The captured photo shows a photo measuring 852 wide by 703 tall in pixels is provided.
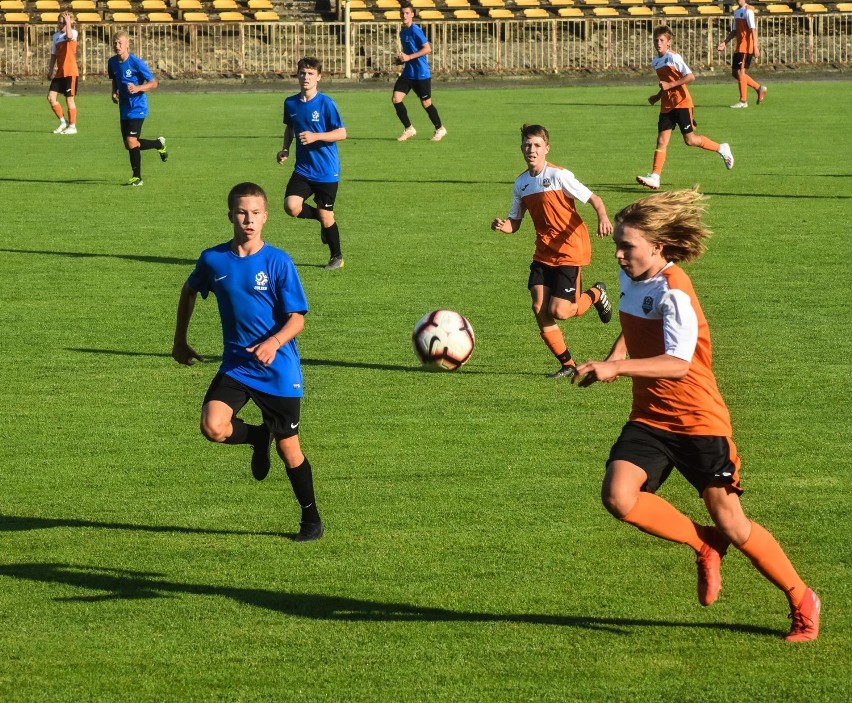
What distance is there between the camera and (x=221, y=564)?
655 cm

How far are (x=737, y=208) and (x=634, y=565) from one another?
11981mm

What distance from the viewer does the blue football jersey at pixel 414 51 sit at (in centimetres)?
2545

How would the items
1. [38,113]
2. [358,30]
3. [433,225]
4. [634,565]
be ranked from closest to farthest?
[634,565]
[433,225]
[38,113]
[358,30]

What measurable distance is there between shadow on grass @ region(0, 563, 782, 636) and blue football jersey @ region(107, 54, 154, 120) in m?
14.2

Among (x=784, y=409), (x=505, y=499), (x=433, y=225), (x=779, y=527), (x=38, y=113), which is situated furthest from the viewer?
(x=38, y=113)

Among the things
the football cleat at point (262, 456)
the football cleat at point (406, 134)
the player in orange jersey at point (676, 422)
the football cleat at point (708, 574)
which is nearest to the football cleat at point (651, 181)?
the football cleat at point (406, 134)

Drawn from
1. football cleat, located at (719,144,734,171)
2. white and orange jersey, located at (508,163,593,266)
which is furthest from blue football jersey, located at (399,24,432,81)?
white and orange jersey, located at (508,163,593,266)

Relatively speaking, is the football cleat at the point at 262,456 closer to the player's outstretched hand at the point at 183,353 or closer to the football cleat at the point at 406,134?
the player's outstretched hand at the point at 183,353

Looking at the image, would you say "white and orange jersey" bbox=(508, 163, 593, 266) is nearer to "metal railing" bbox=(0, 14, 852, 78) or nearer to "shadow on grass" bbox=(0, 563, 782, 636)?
"shadow on grass" bbox=(0, 563, 782, 636)

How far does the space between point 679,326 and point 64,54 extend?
77.6 feet

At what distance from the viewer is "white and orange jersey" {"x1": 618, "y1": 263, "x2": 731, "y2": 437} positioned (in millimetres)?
5527

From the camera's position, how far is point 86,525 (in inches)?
281

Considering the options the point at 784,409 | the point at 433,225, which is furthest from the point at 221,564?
the point at 433,225

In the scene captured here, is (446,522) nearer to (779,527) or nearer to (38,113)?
(779,527)
